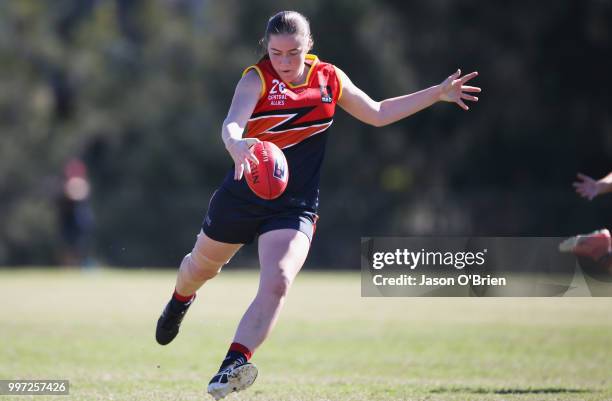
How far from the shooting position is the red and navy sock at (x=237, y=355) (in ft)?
19.7

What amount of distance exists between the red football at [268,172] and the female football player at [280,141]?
108 mm

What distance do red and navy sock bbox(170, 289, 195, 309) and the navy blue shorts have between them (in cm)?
104

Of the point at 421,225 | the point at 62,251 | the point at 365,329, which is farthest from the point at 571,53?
the point at 365,329

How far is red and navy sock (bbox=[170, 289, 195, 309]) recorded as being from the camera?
789 centimetres

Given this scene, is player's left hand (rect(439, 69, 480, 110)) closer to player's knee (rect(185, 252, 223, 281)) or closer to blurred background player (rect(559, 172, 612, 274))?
blurred background player (rect(559, 172, 612, 274))

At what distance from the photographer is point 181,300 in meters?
7.94

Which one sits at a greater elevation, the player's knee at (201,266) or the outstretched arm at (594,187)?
the outstretched arm at (594,187)

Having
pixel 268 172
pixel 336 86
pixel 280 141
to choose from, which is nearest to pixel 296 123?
pixel 280 141

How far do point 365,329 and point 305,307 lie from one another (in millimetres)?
2969

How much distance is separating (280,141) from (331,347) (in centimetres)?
451

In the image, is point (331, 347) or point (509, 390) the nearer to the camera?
point (509, 390)

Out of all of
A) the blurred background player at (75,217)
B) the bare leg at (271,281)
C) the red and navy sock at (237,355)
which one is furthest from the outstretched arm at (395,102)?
the blurred background player at (75,217)

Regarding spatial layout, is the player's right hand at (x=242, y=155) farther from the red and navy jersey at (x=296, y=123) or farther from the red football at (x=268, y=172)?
the red and navy jersey at (x=296, y=123)

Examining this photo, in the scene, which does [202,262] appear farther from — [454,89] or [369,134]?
[369,134]
